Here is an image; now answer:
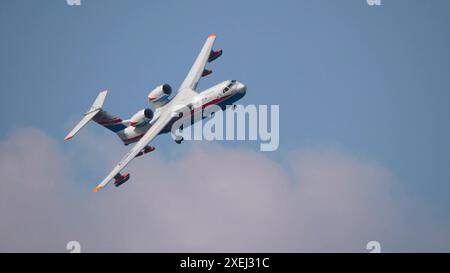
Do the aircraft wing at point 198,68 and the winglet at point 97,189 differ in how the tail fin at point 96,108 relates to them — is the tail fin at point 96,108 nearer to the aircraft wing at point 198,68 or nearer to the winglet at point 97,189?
the aircraft wing at point 198,68

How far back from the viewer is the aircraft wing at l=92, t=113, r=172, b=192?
7781 cm

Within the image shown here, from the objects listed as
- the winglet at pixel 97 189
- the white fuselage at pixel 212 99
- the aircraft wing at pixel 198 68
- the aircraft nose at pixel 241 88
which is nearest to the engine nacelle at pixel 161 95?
the white fuselage at pixel 212 99

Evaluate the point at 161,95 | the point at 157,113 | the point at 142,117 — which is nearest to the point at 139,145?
the point at 142,117

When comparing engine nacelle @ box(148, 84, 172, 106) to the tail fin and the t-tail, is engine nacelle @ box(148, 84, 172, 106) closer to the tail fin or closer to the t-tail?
the t-tail

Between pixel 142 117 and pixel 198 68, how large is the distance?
10626 millimetres

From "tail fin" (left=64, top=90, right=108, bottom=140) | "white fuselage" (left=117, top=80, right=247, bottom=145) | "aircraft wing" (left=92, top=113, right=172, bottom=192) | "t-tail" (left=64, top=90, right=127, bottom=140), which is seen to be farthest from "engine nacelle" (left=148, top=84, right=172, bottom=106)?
"tail fin" (left=64, top=90, right=108, bottom=140)

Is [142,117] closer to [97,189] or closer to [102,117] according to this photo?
[102,117]

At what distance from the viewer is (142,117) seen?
275 feet

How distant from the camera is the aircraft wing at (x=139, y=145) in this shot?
77.8m

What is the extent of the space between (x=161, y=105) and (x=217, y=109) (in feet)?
23.4
